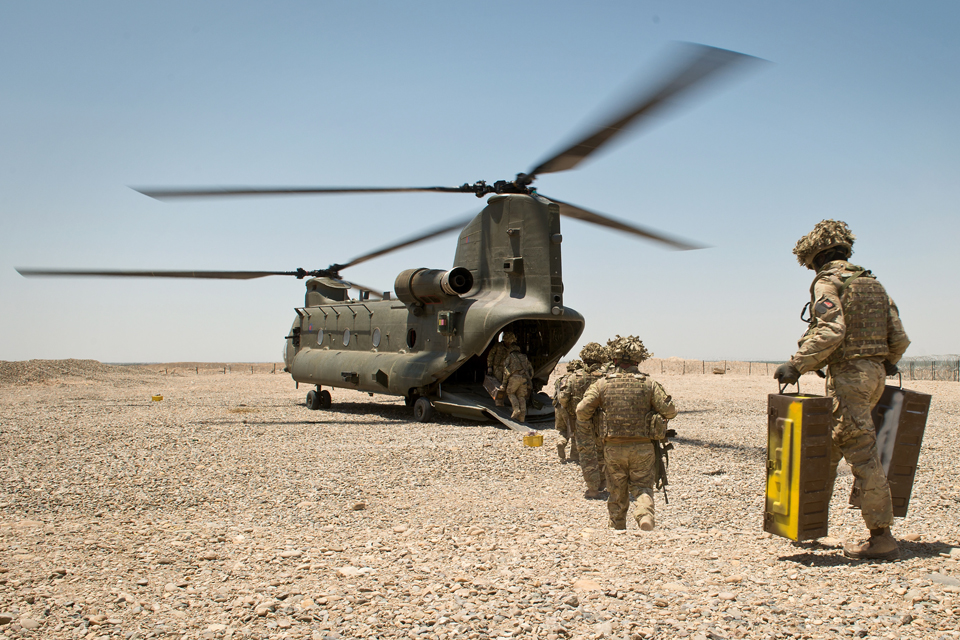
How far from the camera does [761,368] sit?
3791 cm

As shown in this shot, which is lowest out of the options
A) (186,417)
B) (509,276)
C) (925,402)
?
(186,417)

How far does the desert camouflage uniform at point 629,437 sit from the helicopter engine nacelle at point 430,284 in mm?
6594

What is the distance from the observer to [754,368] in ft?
125

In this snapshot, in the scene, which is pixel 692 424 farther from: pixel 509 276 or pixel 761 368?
pixel 761 368

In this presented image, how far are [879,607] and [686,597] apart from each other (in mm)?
844

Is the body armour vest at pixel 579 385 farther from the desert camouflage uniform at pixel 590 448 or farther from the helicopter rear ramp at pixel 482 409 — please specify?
the helicopter rear ramp at pixel 482 409

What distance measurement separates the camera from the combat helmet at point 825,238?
4215mm

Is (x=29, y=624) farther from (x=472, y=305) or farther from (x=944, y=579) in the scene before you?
(x=472, y=305)

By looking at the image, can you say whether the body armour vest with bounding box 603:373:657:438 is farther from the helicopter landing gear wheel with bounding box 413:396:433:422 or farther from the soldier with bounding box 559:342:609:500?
the helicopter landing gear wheel with bounding box 413:396:433:422

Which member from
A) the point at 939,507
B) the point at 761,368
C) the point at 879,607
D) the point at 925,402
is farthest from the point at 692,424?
the point at 761,368

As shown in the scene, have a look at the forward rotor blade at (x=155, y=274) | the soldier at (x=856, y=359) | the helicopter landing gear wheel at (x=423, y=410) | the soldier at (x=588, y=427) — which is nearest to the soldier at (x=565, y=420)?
the soldier at (x=588, y=427)

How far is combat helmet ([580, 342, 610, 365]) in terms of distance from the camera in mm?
7121

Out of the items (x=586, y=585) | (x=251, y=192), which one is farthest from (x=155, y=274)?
(x=586, y=585)

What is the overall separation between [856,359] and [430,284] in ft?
27.2
